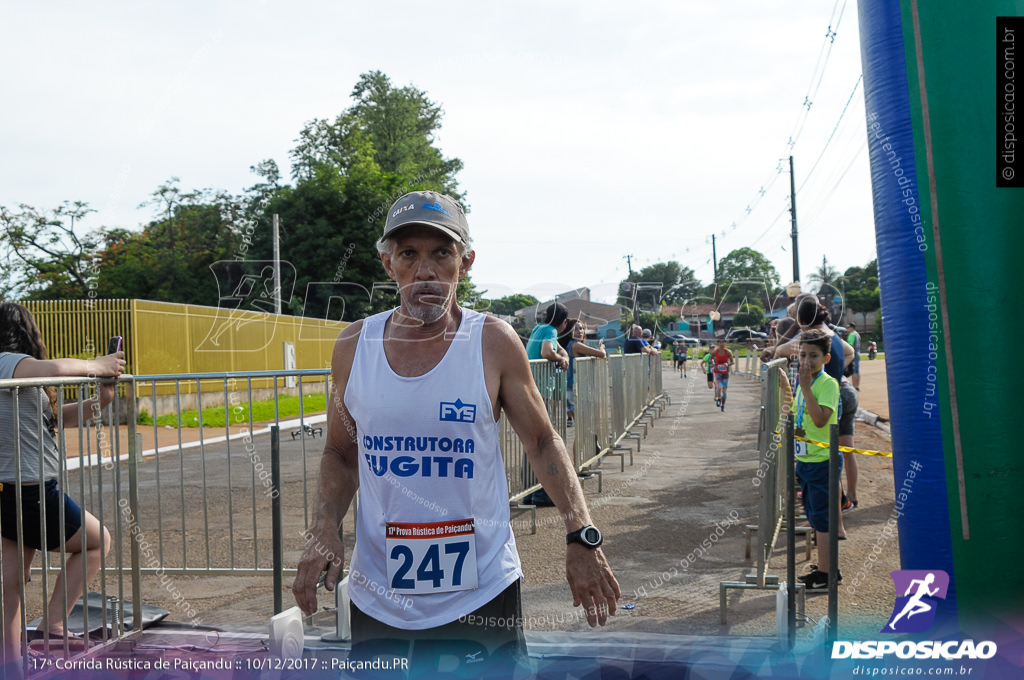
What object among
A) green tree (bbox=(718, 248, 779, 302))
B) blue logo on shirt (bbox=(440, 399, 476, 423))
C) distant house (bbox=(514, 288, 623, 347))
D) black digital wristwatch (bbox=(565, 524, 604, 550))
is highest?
green tree (bbox=(718, 248, 779, 302))

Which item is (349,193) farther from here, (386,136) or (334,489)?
(334,489)

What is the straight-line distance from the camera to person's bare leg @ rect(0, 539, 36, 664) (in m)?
3.53

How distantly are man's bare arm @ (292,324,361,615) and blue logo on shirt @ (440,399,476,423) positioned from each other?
37 centimetres

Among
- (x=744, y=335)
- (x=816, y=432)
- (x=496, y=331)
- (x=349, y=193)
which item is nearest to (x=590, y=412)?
(x=816, y=432)

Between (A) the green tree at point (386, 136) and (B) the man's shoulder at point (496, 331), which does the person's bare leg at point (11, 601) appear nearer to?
(B) the man's shoulder at point (496, 331)

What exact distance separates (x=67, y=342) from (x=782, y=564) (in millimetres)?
18256

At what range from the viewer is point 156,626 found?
4.47 m

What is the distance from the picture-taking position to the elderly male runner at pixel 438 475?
223 centimetres

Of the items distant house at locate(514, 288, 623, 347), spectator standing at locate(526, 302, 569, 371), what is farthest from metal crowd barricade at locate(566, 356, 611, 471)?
distant house at locate(514, 288, 623, 347)

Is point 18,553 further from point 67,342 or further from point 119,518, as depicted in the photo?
point 67,342

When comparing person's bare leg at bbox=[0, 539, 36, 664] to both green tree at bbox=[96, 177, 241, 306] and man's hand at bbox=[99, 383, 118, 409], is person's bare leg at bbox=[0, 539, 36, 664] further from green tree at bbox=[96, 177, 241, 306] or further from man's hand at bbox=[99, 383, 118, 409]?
green tree at bbox=[96, 177, 241, 306]

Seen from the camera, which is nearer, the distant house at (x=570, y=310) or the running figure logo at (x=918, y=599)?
the running figure logo at (x=918, y=599)

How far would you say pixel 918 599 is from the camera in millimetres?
3721

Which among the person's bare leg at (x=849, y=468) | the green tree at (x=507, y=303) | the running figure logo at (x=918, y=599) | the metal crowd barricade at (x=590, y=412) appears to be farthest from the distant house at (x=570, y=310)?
the running figure logo at (x=918, y=599)
